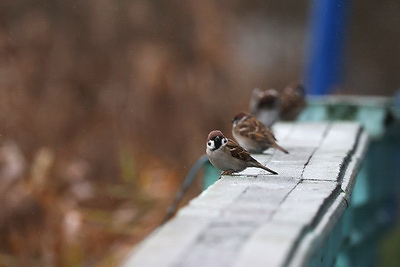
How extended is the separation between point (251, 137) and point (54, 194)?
7.34ft

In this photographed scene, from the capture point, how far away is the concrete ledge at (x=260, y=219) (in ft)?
6.28

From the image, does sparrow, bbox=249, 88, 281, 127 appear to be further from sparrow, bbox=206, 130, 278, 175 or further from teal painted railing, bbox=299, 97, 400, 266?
sparrow, bbox=206, 130, 278, 175

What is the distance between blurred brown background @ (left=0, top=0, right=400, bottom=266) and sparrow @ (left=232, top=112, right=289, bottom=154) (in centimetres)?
163

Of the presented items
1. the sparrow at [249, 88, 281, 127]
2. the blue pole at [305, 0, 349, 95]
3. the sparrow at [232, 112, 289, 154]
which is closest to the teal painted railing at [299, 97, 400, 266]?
the sparrow at [249, 88, 281, 127]

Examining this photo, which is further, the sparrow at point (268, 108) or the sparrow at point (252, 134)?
the sparrow at point (268, 108)

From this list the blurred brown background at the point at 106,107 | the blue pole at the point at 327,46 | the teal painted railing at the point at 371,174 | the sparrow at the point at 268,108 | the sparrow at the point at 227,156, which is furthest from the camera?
the blue pole at the point at 327,46

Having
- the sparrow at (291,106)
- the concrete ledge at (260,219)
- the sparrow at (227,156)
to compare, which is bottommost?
the sparrow at (291,106)

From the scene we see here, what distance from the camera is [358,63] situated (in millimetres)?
13562

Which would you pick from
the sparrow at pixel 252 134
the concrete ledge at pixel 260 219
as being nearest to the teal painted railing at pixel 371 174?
the sparrow at pixel 252 134

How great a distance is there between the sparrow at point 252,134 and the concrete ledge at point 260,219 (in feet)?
2.77

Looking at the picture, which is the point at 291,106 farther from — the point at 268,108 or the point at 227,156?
the point at 227,156

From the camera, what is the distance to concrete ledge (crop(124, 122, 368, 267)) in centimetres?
192

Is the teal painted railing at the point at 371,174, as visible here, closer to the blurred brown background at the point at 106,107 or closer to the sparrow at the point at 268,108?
the sparrow at the point at 268,108

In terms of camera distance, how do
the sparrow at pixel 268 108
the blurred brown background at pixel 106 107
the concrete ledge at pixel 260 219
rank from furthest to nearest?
1. the blurred brown background at pixel 106 107
2. the sparrow at pixel 268 108
3. the concrete ledge at pixel 260 219
